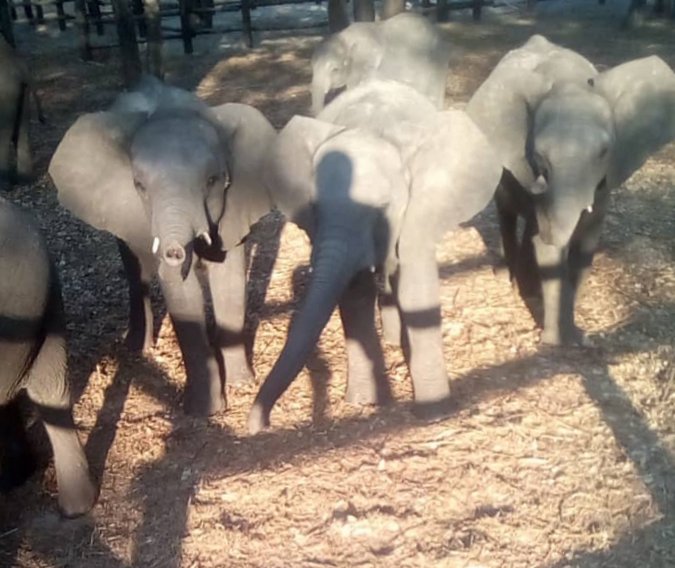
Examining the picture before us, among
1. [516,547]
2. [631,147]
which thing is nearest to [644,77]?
[631,147]

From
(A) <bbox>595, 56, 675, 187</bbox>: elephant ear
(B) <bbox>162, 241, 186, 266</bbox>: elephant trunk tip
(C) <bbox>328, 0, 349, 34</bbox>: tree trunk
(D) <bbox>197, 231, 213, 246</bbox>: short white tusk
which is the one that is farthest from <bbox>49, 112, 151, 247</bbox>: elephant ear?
(C) <bbox>328, 0, 349, 34</bbox>: tree trunk

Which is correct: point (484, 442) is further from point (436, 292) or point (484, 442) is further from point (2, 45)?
point (2, 45)

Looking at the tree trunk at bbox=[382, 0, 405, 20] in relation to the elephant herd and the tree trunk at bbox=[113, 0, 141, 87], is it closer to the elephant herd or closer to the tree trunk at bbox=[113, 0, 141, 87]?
the tree trunk at bbox=[113, 0, 141, 87]

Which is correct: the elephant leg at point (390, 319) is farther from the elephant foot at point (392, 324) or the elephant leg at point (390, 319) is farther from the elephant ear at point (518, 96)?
the elephant ear at point (518, 96)

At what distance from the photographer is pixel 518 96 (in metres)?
5.03

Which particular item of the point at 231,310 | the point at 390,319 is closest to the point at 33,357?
the point at 231,310

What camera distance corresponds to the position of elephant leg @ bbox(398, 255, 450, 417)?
4.25 m

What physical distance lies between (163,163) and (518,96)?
6.89 feet

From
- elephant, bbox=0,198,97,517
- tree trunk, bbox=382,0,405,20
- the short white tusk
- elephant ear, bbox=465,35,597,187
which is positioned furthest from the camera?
tree trunk, bbox=382,0,405,20

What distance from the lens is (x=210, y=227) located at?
423 centimetres

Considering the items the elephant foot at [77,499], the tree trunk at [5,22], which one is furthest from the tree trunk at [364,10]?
the elephant foot at [77,499]

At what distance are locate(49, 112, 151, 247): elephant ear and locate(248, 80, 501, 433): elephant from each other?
0.67 meters

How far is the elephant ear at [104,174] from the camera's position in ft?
14.4

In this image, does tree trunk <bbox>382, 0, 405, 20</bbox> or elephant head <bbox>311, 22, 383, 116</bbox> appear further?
tree trunk <bbox>382, 0, 405, 20</bbox>
